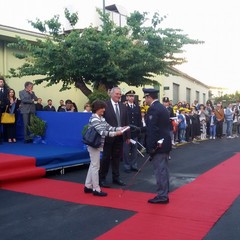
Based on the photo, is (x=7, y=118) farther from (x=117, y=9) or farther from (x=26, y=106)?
(x=117, y=9)

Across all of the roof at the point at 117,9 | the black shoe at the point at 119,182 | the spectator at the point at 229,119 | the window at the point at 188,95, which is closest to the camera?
the black shoe at the point at 119,182

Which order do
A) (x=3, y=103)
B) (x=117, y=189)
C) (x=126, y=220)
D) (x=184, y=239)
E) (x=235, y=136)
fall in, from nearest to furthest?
(x=184, y=239)
(x=126, y=220)
(x=117, y=189)
(x=3, y=103)
(x=235, y=136)

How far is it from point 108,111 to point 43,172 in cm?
196

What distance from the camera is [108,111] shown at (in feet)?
23.7

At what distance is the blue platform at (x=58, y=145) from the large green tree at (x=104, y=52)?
1758 mm

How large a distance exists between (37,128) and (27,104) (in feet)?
2.36

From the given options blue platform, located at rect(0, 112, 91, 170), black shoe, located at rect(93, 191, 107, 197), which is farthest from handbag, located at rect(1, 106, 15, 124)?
black shoe, located at rect(93, 191, 107, 197)

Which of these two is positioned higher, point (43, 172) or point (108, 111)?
point (108, 111)

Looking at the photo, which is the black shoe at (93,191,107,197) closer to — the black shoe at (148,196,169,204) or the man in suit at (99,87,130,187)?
the man in suit at (99,87,130,187)

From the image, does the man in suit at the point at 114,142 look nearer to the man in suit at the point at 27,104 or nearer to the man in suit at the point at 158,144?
the man in suit at the point at 158,144

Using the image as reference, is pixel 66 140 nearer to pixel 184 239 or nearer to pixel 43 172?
pixel 43 172

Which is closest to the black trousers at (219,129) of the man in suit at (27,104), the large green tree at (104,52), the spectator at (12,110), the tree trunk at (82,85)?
the large green tree at (104,52)

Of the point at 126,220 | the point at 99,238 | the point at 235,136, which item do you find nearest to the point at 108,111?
the point at 126,220

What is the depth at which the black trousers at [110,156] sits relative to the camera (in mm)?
6980
